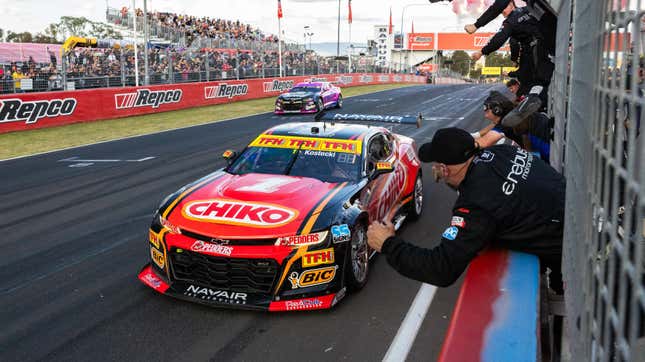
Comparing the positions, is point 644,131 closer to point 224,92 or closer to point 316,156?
point 316,156

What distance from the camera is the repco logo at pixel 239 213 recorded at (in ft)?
16.1

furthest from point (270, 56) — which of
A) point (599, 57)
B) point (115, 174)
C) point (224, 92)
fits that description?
point (599, 57)

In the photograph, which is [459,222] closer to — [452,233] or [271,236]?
[452,233]

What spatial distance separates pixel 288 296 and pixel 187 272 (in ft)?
2.93

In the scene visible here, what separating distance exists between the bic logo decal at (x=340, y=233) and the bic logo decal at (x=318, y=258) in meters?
0.11

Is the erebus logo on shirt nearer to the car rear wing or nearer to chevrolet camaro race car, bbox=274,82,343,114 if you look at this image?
chevrolet camaro race car, bbox=274,82,343,114

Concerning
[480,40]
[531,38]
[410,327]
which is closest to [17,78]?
[531,38]

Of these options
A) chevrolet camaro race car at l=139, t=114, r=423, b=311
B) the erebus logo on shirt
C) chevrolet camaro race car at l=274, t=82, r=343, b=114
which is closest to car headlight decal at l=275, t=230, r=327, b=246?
chevrolet camaro race car at l=139, t=114, r=423, b=311

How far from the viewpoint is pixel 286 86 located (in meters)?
36.8

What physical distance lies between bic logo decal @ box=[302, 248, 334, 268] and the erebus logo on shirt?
18.7 metres

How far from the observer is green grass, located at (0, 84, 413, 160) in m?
14.8

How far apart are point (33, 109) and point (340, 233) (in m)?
16.1

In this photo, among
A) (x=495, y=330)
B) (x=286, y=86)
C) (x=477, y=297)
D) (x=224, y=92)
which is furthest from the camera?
(x=286, y=86)

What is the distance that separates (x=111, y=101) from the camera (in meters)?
21.4
